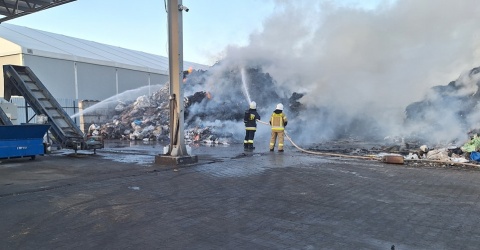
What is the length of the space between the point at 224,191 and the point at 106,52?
2732 cm

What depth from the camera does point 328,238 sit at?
3588mm

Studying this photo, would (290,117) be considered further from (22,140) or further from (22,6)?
(22,6)

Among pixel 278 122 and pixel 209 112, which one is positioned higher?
pixel 209 112

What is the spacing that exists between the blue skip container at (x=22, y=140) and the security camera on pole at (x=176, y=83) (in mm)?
3584

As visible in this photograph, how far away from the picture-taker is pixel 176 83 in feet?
27.9

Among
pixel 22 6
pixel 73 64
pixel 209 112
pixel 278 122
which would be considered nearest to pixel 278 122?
pixel 278 122

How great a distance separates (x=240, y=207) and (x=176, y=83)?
457 cm

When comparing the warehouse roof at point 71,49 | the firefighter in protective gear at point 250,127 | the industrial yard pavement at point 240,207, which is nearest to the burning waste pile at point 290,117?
the firefighter in protective gear at point 250,127

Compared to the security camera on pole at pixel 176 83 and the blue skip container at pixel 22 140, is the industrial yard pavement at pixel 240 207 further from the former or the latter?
the blue skip container at pixel 22 140

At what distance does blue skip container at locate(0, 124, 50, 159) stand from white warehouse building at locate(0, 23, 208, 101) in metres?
14.0

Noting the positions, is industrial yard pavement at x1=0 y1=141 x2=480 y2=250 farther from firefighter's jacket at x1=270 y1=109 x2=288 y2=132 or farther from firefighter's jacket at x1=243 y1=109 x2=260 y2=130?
firefighter's jacket at x1=243 y1=109 x2=260 y2=130

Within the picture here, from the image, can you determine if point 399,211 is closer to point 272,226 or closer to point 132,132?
point 272,226

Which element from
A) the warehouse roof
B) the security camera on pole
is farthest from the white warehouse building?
the security camera on pole

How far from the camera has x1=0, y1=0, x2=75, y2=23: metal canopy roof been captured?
38.4ft
